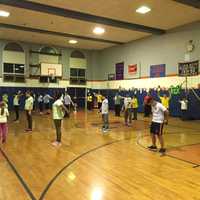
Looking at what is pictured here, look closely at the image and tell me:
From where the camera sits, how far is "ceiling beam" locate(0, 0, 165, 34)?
1197 centimetres

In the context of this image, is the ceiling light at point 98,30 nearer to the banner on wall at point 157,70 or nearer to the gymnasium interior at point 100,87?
the gymnasium interior at point 100,87

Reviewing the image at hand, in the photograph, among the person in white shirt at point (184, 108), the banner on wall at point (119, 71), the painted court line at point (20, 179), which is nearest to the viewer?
the painted court line at point (20, 179)

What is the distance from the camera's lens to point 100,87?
77.9 feet

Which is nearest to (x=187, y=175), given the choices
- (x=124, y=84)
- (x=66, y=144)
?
(x=66, y=144)

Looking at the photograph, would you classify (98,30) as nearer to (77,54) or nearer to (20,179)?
(77,54)

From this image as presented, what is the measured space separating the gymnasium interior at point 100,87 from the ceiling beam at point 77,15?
5cm

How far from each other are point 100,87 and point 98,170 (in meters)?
18.7

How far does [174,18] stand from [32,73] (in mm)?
12295

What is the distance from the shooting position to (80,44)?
70.0 feet

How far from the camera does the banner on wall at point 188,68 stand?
1462 centimetres

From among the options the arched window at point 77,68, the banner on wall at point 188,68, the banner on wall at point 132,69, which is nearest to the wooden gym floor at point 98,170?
the banner on wall at point 188,68

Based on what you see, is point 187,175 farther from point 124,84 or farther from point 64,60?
point 64,60

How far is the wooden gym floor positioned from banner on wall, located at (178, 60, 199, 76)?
739 centimetres

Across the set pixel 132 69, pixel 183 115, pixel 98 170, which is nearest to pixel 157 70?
pixel 132 69
